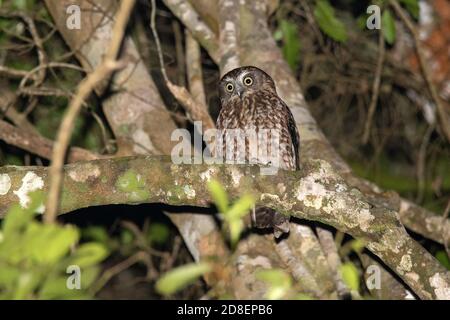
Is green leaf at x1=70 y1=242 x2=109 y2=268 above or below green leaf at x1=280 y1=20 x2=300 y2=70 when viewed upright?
below

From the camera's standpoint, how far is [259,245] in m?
4.00

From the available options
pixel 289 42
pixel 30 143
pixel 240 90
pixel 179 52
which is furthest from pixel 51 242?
pixel 179 52

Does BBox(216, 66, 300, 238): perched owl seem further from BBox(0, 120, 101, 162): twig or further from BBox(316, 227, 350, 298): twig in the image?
BBox(0, 120, 101, 162): twig

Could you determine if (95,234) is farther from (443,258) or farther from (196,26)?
(443,258)

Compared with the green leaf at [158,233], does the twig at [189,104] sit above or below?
above

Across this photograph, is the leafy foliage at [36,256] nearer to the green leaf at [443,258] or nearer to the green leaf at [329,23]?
the green leaf at [443,258]

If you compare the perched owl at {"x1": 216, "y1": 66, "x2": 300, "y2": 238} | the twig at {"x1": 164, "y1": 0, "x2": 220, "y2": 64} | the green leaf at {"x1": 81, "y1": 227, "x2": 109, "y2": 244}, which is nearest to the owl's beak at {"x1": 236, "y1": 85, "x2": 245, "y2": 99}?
the perched owl at {"x1": 216, "y1": 66, "x2": 300, "y2": 238}

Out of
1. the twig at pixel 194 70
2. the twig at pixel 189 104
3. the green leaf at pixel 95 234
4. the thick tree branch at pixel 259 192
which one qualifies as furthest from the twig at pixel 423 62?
the green leaf at pixel 95 234

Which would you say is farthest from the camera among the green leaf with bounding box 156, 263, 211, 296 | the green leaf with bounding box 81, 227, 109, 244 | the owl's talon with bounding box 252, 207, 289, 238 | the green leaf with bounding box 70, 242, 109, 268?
the green leaf with bounding box 81, 227, 109, 244

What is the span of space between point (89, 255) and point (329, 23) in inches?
147

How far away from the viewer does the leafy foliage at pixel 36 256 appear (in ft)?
4.90

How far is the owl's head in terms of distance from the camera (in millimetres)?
4297

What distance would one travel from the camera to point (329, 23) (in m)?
4.96

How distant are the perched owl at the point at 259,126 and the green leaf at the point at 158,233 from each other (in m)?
1.90
